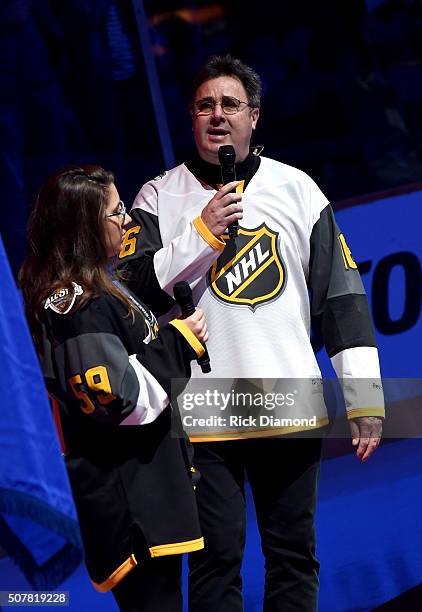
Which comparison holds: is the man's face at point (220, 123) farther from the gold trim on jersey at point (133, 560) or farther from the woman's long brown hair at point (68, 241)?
the gold trim on jersey at point (133, 560)

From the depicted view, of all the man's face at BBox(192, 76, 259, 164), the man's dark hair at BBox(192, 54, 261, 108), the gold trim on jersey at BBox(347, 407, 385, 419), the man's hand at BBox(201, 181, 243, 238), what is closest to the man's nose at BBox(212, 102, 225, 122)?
the man's face at BBox(192, 76, 259, 164)

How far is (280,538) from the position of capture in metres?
3.30

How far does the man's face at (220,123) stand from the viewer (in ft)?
11.1

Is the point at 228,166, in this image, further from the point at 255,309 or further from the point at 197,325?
the point at 197,325

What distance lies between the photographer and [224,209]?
10.4 ft

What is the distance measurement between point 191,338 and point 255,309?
0.44 meters

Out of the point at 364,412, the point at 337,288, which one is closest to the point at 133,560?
the point at 364,412

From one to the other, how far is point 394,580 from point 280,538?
3.62ft

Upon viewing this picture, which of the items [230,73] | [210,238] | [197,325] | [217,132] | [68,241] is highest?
[230,73]

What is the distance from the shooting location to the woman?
279 centimetres

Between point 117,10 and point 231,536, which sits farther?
point 117,10

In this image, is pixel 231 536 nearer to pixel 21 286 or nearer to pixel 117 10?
pixel 21 286

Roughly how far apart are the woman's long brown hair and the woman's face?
0.01 meters

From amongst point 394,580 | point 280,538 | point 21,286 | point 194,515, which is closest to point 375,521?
point 394,580
